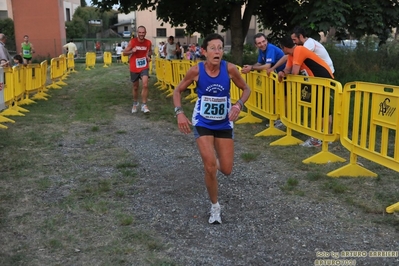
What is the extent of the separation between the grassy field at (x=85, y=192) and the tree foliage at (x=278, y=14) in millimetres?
4004

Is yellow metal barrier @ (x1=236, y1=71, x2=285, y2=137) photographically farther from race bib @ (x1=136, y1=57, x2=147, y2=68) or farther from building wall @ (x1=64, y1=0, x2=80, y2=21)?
building wall @ (x1=64, y1=0, x2=80, y2=21)

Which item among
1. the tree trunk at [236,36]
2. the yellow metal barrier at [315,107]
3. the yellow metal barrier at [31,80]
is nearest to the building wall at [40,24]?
the yellow metal barrier at [31,80]

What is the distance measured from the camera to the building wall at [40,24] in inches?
1483

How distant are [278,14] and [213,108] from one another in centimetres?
1310

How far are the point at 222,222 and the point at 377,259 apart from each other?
1447mm

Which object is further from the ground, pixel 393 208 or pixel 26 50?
pixel 26 50

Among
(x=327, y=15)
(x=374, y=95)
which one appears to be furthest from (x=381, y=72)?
(x=374, y=95)

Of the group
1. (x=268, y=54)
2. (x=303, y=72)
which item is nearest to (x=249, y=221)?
(x=303, y=72)

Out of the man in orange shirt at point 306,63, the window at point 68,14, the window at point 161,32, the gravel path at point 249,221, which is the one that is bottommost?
the gravel path at point 249,221

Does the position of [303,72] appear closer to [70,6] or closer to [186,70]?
[186,70]

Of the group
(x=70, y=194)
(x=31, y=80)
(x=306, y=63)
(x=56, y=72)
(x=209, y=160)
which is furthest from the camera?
(x=56, y=72)

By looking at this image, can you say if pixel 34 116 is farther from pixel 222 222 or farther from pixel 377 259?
pixel 377 259

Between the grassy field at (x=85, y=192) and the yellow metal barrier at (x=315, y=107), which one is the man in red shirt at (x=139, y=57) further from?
the yellow metal barrier at (x=315, y=107)

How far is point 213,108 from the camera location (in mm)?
4539
